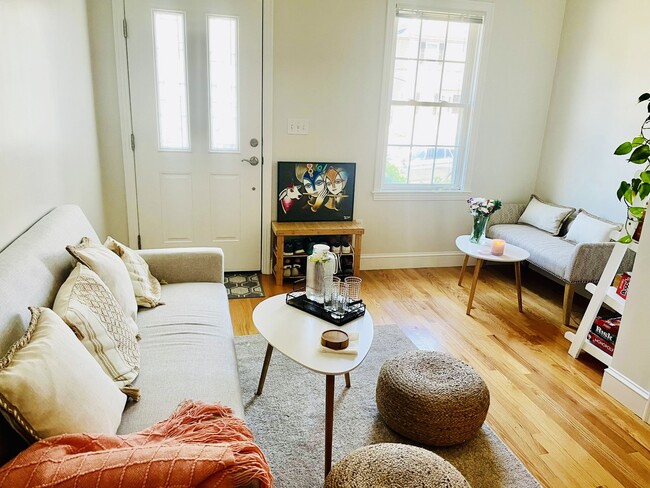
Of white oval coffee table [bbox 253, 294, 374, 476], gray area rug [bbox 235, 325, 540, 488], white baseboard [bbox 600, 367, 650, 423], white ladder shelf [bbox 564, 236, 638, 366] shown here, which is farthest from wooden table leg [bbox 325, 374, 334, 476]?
white ladder shelf [bbox 564, 236, 638, 366]

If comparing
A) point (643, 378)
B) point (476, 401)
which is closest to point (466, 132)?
point (643, 378)

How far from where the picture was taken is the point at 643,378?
2.28 meters

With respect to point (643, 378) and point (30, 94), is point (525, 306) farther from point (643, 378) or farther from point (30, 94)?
point (30, 94)

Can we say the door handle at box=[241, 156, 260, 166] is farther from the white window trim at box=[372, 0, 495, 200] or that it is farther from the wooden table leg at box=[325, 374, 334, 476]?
the wooden table leg at box=[325, 374, 334, 476]

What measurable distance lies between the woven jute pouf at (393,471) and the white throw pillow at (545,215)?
110 inches

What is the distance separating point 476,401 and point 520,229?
230 cm

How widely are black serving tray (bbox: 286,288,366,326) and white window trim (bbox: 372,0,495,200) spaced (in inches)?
77.5

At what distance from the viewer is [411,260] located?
4.25m

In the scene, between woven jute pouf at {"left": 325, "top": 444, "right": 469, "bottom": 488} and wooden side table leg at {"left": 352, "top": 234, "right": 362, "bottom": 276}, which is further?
wooden side table leg at {"left": 352, "top": 234, "right": 362, "bottom": 276}

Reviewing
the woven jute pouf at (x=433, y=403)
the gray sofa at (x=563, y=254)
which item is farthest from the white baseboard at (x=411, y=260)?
the woven jute pouf at (x=433, y=403)

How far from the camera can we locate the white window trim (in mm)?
3646

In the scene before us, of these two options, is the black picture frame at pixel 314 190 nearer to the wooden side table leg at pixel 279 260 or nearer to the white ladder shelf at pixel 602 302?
the wooden side table leg at pixel 279 260

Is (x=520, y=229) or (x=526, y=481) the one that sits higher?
(x=520, y=229)

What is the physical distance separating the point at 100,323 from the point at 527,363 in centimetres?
226
